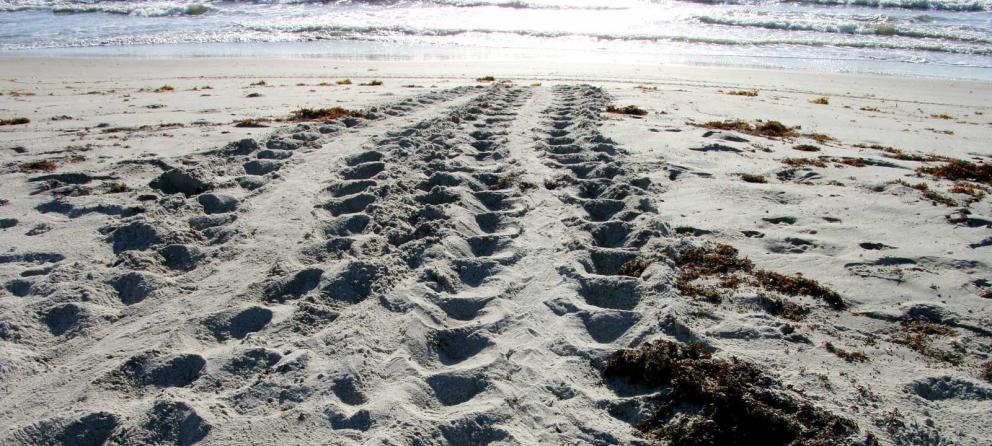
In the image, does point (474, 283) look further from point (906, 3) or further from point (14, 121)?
point (906, 3)

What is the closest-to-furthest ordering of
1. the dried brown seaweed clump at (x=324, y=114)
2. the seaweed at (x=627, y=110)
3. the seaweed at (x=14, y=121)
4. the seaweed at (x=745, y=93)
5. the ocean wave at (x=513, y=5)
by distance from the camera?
the seaweed at (x=14, y=121), the dried brown seaweed clump at (x=324, y=114), the seaweed at (x=627, y=110), the seaweed at (x=745, y=93), the ocean wave at (x=513, y=5)

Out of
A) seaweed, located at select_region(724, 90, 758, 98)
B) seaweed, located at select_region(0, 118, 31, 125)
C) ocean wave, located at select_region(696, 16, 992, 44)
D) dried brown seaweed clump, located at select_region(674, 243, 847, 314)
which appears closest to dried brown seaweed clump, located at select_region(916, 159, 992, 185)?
dried brown seaweed clump, located at select_region(674, 243, 847, 314)

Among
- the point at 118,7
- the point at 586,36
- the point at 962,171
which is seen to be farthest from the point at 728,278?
the point at 118,7

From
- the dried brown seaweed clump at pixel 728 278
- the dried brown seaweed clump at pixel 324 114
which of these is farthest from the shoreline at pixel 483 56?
the dried brown seaweed clump at pixel 728 278

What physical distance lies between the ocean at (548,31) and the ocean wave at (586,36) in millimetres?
52

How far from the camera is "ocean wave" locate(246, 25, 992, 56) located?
1612 centimetres

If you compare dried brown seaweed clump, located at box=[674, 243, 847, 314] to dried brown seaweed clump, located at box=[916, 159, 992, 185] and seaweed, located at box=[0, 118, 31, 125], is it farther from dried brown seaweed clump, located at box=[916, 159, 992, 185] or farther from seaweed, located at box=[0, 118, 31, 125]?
seaweed, located at box=[0, 118, 31, 125]

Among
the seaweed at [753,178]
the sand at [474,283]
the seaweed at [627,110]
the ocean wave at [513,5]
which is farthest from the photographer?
the ocean wave at [513,5]

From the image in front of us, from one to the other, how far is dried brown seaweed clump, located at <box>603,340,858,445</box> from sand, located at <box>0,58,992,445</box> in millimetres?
14

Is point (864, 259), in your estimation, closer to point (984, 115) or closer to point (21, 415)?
point (21, 415)

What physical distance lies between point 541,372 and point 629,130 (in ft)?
13.7

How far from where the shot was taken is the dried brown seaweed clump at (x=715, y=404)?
83.7 inches

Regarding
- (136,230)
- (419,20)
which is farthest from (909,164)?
(419,20)

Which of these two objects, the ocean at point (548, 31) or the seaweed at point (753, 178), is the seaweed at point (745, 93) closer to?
the ocean at point (548, 31)
